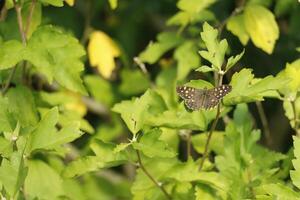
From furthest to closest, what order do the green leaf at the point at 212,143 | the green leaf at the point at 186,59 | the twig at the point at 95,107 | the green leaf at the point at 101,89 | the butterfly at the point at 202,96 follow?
the twig at the point at 95,107 < the green leaf at the point at 101,89 < the green leaf at the point at 186,59 < the green leaf at the point at 212,143 < the butterfly at the point at 202,96

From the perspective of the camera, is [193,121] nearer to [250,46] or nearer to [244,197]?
[244,197]

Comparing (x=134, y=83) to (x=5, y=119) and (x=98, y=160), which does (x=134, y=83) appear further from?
(x=5, y=119)

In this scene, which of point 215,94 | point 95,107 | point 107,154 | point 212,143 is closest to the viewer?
point 215,94

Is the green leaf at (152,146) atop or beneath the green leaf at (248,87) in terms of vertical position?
beneath

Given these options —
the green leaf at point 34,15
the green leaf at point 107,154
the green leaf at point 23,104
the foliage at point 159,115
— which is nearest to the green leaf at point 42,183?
the foliage at point 159,115

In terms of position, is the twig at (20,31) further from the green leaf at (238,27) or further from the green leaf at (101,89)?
the green leaf at (101,89)

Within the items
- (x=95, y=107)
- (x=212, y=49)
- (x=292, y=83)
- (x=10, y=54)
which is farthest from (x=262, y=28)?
(x=95, y=107)
